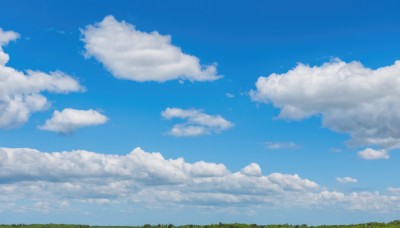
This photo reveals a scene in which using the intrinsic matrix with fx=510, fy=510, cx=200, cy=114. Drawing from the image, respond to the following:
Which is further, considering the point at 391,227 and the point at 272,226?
the point at 272,226

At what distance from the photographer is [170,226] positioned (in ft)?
263

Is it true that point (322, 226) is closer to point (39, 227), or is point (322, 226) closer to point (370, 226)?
point (370, 226)

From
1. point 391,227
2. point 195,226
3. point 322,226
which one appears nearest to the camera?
point 391,227

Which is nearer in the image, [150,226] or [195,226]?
[195,226]

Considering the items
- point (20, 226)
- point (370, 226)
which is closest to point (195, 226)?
point (370, 226)

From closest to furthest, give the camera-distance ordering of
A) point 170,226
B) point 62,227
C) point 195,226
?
point 195,226 → point 170,226 → point 62,227

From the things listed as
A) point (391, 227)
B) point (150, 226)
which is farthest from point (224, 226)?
point (391, 227)

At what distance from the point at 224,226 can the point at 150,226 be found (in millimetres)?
15860

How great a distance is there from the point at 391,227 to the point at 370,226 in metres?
2.54

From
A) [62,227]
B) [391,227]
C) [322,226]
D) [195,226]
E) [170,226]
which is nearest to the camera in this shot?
[391,227]

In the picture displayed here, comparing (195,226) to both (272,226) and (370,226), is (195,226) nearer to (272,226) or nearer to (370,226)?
(272,226)

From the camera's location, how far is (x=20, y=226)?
97.7 meters

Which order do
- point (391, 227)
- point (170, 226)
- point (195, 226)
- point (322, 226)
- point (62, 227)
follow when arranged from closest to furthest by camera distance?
1. point (391, 227)
2. point (322, 226)
3. point (195, 226)
4. point (170, 226)
5. point (62, 227)

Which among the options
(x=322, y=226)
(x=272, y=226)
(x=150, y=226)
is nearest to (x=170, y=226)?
(x=150, y=226)
